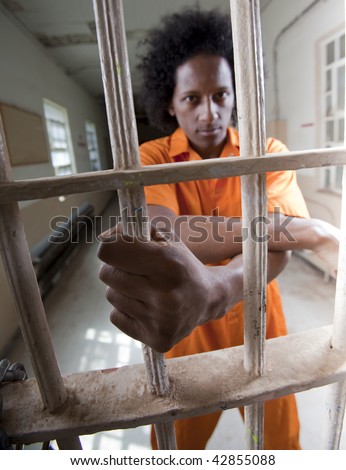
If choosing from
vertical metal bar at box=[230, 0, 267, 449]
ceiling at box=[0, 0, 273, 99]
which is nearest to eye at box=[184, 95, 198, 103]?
vertical metal bar at box=[230, 0, 267, 449]

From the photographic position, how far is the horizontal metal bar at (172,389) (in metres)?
0.41

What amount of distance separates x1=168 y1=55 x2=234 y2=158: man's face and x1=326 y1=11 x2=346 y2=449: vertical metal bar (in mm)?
476

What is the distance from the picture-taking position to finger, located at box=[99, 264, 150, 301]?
1.12 ft

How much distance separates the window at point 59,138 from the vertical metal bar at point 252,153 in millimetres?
3455

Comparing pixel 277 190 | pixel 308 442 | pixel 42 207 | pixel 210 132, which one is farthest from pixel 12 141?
pixel 308 442

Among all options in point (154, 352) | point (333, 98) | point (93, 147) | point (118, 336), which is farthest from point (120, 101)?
point (93, 147)

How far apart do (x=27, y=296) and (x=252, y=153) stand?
13.4 inches

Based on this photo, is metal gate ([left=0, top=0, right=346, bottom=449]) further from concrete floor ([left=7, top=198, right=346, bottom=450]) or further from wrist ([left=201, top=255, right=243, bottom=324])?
concrete floor ([left=7, top=198, right=346, bottom=450])

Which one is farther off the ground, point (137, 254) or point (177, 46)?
point (177, 46)

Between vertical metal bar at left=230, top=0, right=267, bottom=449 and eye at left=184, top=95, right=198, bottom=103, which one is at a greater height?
eye at left=184, top=95, right=198, bottom=103

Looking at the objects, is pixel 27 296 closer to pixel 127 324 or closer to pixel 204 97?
pixel 127 324

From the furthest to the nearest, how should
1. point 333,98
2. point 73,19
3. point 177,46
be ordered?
point 73,19
point 333,98
point 177,46

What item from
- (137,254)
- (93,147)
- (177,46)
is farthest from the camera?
(93,147)

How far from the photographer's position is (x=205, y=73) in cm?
77
